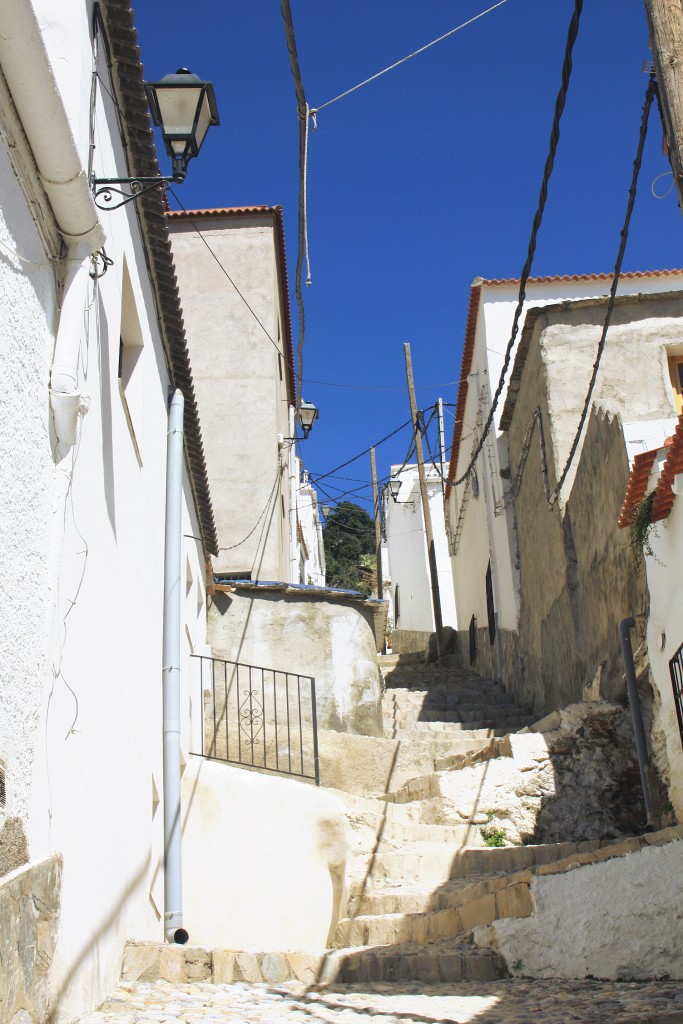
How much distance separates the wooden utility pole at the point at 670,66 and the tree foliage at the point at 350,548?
3660cm

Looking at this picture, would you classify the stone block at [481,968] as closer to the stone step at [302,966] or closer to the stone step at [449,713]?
the stone step at [302,966]

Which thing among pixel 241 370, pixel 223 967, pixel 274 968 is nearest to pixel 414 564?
pixel 241 370

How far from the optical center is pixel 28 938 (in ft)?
10.6

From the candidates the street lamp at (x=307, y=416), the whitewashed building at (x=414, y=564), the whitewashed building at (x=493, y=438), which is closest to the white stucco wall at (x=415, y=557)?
the whitewashed building at (x=414, y=564)

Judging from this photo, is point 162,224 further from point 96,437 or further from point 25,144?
point 25,144

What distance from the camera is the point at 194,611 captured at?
9.92 m

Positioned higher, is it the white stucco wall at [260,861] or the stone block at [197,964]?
the white stucco wall at [260,861]

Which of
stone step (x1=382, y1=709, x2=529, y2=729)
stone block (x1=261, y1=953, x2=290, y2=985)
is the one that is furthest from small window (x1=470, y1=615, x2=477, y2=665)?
stone block (x1=261, y1=953, x2=290, y2=985)

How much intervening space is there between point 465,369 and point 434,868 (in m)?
11.9

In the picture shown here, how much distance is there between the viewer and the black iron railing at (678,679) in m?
6.34

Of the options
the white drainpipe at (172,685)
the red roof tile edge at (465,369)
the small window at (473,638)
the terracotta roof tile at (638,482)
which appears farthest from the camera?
the small window at (473,638)

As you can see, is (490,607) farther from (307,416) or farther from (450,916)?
(450,916)

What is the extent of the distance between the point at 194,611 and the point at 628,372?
5247mm

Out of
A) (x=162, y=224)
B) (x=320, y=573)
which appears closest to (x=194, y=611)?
Result: (x=162, y=224)
